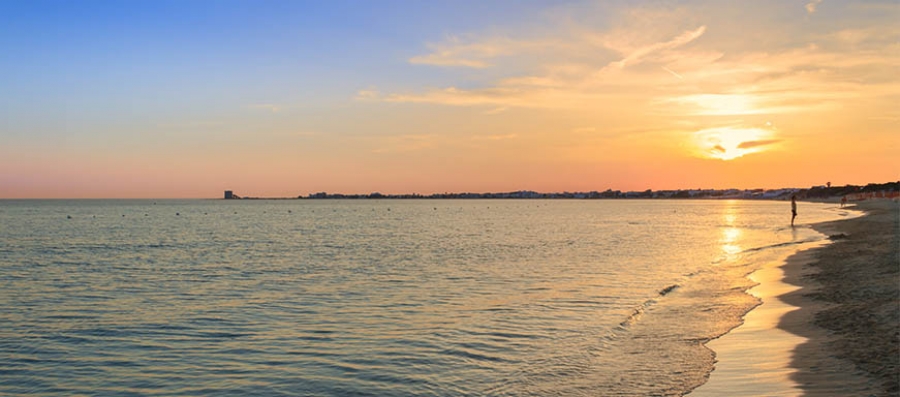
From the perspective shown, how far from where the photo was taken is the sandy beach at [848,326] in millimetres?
11047

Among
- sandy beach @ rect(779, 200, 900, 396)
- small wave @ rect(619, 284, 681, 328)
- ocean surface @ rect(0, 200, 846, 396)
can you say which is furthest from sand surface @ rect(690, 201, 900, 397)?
small wave @ rect(619, 284, 681, 328)

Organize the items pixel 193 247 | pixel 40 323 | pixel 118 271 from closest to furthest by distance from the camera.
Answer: pixel 40 323, pixel 118 271, pixel 193 247

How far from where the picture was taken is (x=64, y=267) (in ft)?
119

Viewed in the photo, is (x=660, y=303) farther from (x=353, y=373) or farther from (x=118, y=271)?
(x=118, y=271)

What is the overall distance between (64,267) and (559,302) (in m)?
29.2

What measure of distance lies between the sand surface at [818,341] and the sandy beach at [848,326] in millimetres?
16

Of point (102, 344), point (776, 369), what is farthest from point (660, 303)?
point (102, 344)

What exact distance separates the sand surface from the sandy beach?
16 millimetres

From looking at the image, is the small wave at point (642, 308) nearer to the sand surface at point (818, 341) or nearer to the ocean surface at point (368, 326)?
the ocean surface at point (368, 326)

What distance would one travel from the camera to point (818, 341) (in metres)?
14.4

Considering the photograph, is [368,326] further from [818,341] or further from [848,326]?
[848,326]

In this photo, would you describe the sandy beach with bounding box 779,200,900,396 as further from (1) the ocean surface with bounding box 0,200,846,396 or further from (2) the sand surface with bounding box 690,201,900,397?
(1) the ocean surface with bounding box 0,200,846,396

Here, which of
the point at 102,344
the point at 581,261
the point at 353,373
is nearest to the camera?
the point at 353,373

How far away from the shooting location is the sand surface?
11.1m
